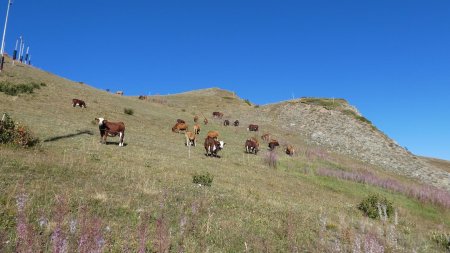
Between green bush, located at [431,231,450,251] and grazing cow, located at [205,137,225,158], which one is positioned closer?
green bush, located at [431,231,450,251]

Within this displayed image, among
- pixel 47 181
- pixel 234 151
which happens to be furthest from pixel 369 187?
pixel 47 181

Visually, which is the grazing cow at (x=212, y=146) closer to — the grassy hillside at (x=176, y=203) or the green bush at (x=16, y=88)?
the grassy hillside at (x=176, y=203)

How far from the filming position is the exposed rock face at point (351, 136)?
5131 centimetres

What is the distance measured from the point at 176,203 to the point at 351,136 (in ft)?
180

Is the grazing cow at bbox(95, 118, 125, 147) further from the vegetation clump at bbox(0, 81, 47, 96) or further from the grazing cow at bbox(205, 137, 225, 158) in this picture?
the vegetation clump at bbox(0, 81, 47, 96)

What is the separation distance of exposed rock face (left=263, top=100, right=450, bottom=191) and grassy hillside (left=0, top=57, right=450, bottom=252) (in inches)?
811

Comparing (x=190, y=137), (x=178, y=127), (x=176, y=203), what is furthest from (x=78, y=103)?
(x=176, y=203)

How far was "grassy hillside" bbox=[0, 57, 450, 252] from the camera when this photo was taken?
29.1 ft

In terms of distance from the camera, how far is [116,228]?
9938 millimetres

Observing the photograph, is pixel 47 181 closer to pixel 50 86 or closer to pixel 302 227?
pixel 302 227

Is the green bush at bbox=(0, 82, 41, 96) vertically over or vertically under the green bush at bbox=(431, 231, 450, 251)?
over

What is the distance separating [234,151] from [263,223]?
22.9 metres

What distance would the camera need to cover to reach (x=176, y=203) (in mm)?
13125

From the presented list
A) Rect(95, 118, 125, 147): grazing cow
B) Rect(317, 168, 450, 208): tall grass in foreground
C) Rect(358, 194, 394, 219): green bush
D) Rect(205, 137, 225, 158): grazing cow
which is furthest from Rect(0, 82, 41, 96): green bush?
Rect(358, 194, 394, 219): green bush
